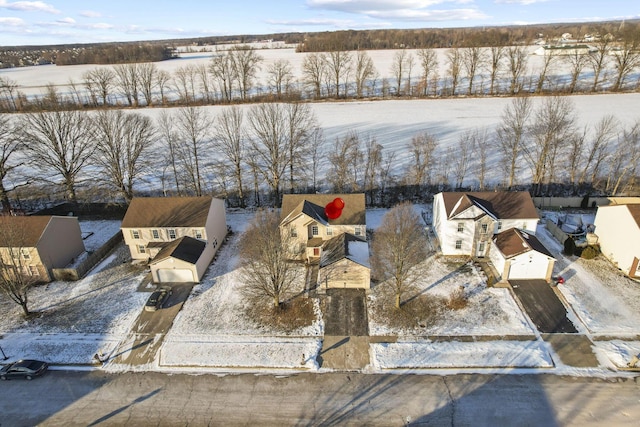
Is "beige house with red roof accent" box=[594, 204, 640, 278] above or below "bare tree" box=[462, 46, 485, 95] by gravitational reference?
below

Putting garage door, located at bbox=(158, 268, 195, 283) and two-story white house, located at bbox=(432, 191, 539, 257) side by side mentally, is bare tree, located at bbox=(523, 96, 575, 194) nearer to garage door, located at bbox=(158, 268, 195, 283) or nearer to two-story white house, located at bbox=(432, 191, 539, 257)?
two-story white house, located at bbox=(432, 191, 539, 257)

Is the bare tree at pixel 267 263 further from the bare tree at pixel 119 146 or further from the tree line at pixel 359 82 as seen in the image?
the tree line at pixel 359 82

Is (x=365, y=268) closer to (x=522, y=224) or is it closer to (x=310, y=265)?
(x=310, y=265)

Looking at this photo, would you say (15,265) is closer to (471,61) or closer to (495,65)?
(471,61)

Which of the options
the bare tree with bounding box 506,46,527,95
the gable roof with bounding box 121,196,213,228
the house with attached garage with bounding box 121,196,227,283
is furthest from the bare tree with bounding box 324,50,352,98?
the house with attached garage with bounding box 121,196,227,283

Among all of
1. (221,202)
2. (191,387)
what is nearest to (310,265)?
(221,202)

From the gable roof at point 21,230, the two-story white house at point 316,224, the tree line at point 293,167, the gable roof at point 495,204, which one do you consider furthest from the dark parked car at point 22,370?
the gable roof at point 495,204
